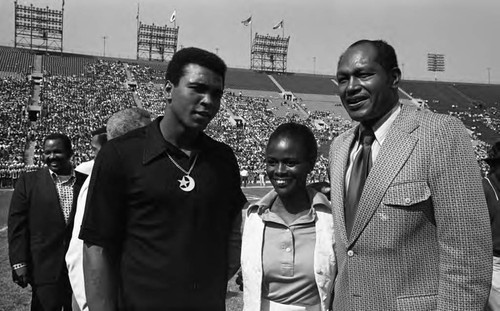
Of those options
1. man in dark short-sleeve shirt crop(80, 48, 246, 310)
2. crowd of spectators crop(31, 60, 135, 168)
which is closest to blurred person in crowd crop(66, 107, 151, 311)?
man in dark short-sleeve shirt crop(80, 48, 246, 310)

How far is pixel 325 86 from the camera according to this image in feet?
211

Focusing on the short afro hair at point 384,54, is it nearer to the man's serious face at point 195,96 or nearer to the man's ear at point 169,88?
the man's serious face at point 195,96

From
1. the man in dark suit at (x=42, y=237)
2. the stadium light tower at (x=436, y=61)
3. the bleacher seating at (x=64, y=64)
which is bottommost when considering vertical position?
the man in dark suit at (x=42, y=237)

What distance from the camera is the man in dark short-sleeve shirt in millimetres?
2252

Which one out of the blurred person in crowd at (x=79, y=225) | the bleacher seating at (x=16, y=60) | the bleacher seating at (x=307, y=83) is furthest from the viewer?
the bleacher seating at (x=307, y=83)

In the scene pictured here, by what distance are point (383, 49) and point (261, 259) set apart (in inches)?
50.9

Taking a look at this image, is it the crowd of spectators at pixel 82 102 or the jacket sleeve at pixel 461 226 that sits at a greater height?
the crowd of spectators at pixel 82 102

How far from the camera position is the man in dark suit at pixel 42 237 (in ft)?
14.8

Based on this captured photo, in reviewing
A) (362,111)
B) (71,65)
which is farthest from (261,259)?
(71,65)

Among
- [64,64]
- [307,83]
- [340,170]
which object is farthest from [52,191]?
[307,83]

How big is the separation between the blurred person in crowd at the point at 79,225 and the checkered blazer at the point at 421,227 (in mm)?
1786

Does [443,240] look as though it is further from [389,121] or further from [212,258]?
[212,258]

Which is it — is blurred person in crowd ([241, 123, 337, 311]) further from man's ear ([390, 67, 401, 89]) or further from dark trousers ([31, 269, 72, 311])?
dark trousers ([31, 269, 72, 311])

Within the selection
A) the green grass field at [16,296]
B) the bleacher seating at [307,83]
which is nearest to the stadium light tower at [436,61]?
the bleacher seating at [307,83]
